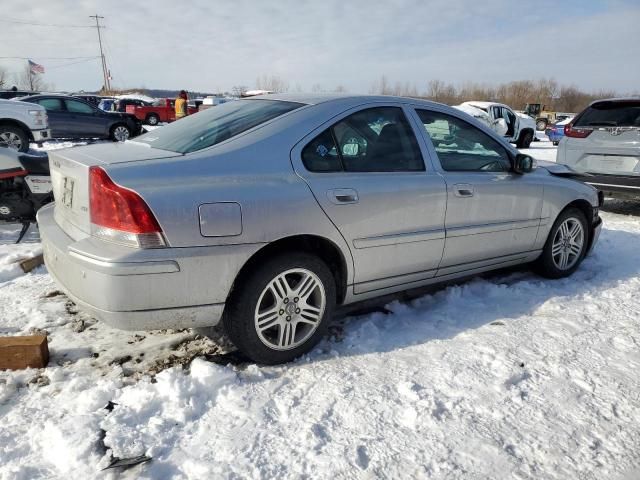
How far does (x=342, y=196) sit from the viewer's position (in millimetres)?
2934

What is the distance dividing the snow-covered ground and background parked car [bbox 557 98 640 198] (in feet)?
11.4

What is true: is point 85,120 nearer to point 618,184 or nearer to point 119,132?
point 119,132

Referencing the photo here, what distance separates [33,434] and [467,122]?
3.38 metres

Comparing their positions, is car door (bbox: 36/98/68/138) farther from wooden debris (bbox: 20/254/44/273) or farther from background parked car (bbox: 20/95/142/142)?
wooden debris (bbox: 20/254/44/273)

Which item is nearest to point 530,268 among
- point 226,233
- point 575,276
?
point 575,276

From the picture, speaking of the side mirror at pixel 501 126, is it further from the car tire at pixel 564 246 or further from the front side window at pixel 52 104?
the car tire at pixel 564 246

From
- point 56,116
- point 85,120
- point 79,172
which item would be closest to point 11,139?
point 56,116

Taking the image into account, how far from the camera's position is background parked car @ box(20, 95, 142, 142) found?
15.4 m

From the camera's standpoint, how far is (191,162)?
258 centimetres

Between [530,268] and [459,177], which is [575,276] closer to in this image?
[530,268]

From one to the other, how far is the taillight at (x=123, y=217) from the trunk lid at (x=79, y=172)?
0.43ft

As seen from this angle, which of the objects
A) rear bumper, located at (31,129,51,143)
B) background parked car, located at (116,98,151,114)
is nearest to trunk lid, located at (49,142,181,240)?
rear bumper, located at (31,129,51,143)

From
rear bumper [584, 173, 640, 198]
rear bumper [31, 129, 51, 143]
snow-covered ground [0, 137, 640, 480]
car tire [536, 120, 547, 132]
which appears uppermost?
rear bumper [31, 129, 51, 143]

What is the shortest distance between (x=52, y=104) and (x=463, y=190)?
613 inches
